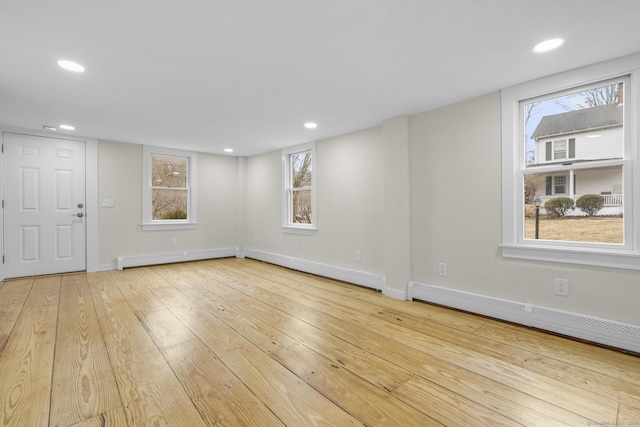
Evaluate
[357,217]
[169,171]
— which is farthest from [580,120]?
[169,171]

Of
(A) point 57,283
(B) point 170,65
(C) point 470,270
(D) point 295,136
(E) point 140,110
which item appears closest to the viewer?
(B) point 170,65

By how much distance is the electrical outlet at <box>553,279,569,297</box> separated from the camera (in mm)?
2432

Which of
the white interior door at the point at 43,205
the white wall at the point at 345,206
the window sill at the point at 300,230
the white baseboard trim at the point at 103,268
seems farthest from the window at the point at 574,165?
the white interior door at the point at 43,205

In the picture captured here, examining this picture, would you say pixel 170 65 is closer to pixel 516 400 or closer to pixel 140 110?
pixel 140 110

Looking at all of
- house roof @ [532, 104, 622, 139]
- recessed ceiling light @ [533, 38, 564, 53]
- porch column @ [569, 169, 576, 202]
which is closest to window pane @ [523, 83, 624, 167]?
house roof @ [532, 104, 622, 139]

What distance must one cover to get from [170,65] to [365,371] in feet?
8.75

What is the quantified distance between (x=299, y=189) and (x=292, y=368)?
11.7 ft

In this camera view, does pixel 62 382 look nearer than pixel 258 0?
No

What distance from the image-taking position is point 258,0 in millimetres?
1581

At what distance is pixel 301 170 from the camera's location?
5270mm

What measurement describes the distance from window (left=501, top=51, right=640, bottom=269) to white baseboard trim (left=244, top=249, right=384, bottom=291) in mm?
1655

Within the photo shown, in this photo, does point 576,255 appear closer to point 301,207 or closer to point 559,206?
point 559,206

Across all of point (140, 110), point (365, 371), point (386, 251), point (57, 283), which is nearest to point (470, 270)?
point (386, 251)

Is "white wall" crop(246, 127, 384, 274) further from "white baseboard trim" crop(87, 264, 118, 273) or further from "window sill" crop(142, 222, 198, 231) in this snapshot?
"white baseboard trim" crop(87, 264, 118, 273)
